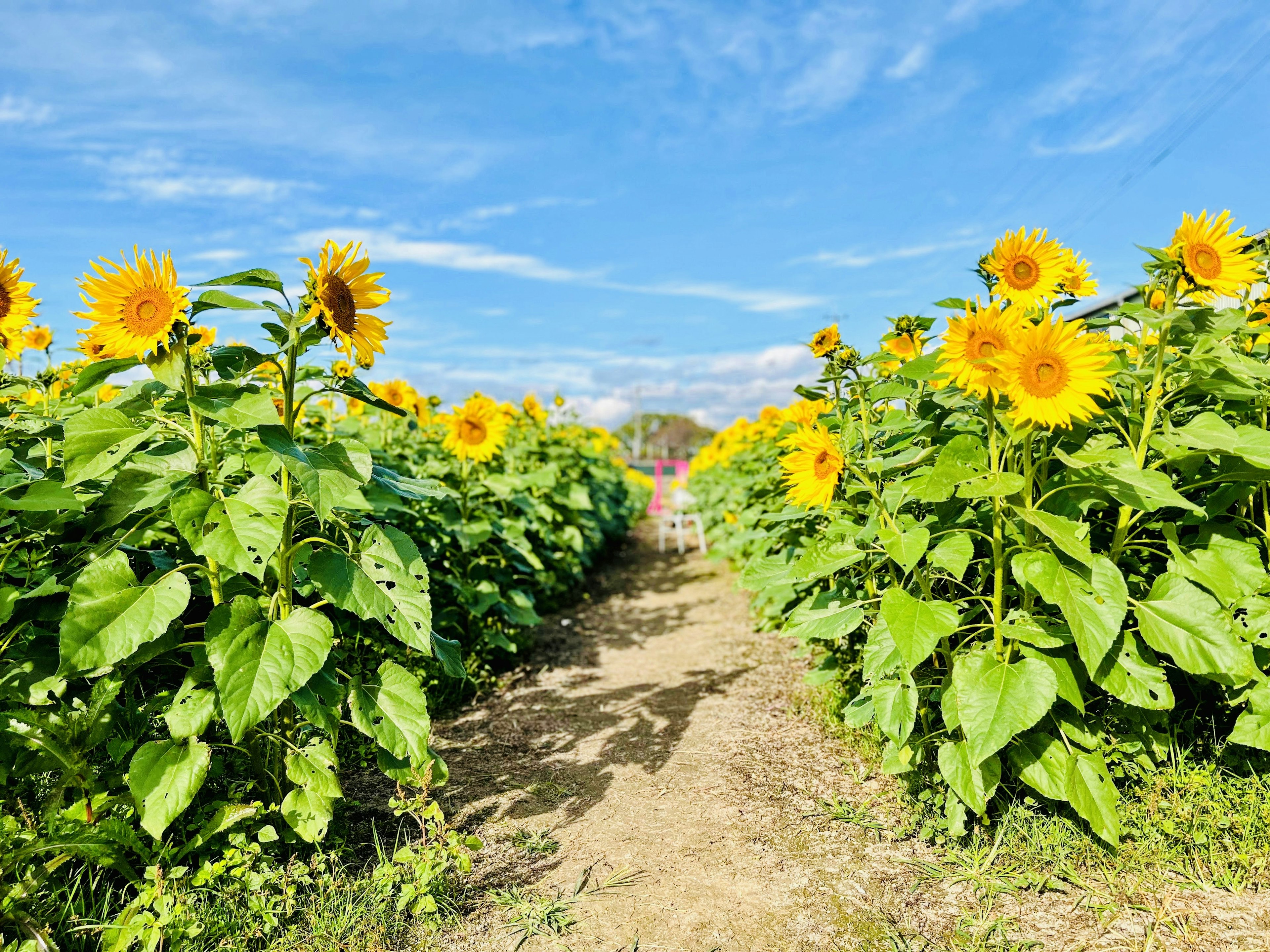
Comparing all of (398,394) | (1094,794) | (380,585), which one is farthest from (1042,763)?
(398,394)

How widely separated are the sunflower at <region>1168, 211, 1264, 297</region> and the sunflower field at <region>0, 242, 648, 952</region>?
2.56 metres

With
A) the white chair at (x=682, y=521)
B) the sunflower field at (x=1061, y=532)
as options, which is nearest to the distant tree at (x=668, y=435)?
the white chair at (x=682, y=521)

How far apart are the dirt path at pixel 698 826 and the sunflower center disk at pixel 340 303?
6.20ft

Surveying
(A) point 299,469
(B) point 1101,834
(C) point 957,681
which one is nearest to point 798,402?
(C) point 957,681

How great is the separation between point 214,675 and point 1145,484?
2.74 meters

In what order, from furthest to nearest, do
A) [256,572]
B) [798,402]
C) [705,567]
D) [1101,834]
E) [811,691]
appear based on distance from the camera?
[705,567] → [811,691] → [798,402] → [1101,834] → [256,572]

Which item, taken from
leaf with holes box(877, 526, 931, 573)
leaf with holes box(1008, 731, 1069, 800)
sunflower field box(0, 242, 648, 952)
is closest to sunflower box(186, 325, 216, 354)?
sunflower field box(0, 242, 648, 952)

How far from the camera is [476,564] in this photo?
5.23m

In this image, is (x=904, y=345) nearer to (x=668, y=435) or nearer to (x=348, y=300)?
(x=348, y=300)

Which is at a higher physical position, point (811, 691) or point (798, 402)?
point (798, 402)

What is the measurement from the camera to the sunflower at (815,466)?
9.23ft

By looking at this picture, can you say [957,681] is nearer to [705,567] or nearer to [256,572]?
[256,572]

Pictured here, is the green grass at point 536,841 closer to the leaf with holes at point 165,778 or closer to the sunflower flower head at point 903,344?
the leaf with holes at point 165,778

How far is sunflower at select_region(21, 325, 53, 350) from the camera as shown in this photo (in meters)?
4.16
